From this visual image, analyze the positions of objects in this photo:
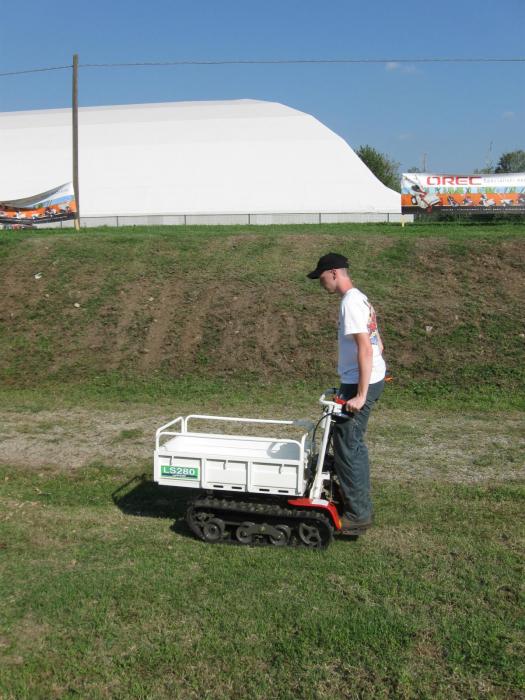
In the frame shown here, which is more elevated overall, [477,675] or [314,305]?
[314,305]

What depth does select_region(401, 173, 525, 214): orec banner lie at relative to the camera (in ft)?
77.9

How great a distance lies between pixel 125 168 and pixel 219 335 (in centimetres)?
3317

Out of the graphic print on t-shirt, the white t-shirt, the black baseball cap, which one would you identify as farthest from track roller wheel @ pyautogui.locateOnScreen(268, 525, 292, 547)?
the black baseball cap

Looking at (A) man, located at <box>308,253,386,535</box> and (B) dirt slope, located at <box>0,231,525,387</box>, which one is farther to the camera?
(B) dirt slope, located at <box>0,231,525,387</box>

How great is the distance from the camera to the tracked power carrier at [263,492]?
523 centimetres

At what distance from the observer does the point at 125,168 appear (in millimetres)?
43062

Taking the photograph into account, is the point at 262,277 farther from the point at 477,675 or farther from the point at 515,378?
the point at 477,675

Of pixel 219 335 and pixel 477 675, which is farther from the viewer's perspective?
pixel 219 335

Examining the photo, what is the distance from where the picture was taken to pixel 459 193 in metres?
23.8

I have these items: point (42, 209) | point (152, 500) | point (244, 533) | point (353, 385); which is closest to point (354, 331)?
point (353, 385)

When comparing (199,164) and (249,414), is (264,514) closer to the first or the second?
(249,414)

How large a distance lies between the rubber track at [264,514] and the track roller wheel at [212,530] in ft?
0.13

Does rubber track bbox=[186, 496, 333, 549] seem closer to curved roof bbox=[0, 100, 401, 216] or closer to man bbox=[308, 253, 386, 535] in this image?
man bbox=[308, 253, 386, 535]

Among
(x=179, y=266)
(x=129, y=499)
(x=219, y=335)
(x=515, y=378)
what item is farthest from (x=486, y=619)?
(x=179, y=266)
